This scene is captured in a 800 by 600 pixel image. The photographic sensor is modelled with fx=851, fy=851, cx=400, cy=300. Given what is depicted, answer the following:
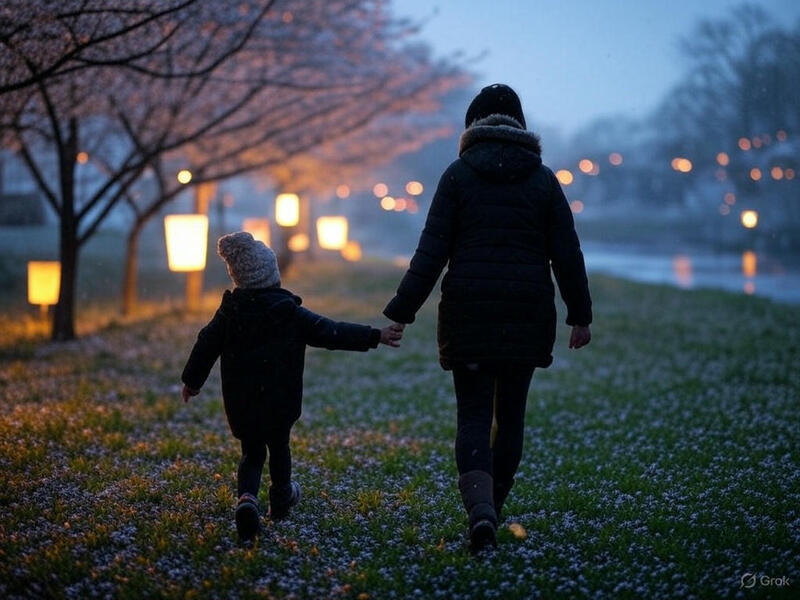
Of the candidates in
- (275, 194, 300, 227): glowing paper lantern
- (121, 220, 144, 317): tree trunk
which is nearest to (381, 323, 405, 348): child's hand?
(121, 220, 144, 317): tree trunk

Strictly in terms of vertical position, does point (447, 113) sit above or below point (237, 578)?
above

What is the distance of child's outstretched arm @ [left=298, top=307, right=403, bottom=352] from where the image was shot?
165 inches

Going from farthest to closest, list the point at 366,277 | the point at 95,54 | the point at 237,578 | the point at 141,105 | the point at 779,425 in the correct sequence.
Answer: the point at 366,277
the point at 141,105
the point at 95,54
the point at 779,425
the point at 237,578

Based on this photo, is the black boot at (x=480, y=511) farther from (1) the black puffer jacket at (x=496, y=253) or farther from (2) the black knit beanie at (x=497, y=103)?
(2) the black knit beanie at (x=497, y=103)

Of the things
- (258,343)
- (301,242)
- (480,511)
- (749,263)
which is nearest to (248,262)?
(258,343)

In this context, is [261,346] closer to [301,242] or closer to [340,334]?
[340,334]

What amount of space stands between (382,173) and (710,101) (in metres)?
22.4

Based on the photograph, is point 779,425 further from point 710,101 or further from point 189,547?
point 710,101

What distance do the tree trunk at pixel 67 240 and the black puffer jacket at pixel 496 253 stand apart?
8.76 metres

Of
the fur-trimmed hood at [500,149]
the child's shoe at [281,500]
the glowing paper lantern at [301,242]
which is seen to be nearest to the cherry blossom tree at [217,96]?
the fur-trimmed hood at [500,149]

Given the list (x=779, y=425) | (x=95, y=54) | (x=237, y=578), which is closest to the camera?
(x=237, y=578)

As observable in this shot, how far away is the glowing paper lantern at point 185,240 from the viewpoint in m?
13.5

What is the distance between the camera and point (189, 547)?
402 cm

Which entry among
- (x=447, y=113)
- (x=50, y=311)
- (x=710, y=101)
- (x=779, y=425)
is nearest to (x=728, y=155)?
(x=710, y=101)
